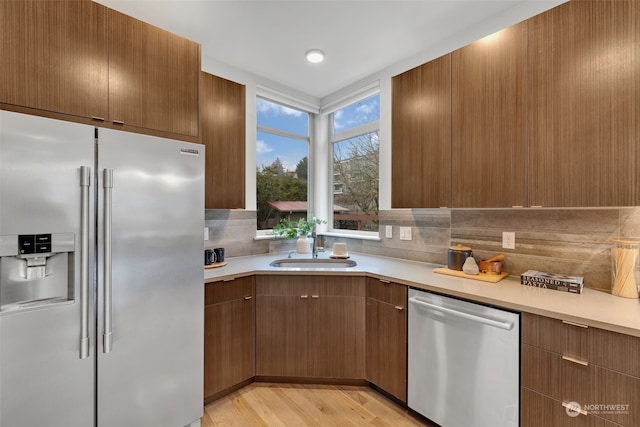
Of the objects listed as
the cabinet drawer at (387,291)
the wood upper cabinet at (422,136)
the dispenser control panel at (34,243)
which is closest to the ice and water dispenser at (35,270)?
the dispenser control panel at (34,243)

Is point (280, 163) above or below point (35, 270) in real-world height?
above

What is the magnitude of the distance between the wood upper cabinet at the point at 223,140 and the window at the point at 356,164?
4.31ft

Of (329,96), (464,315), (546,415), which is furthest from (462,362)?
(329,96)

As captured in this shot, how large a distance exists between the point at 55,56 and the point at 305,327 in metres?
2.19

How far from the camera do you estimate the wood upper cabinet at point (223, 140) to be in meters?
2.33

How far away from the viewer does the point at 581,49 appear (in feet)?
4.91

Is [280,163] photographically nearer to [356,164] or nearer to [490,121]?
[356,164]

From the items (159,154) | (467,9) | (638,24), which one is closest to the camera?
(638,24)

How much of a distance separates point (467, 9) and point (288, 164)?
2176mm

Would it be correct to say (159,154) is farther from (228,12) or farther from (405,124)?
(405,124)

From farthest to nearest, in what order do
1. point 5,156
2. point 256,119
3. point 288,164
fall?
point 288,164, point 256,119, point 5,156

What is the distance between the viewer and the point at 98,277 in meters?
1.40

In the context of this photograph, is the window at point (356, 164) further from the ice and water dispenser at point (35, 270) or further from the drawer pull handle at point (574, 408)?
the ice and water dispenser at point (35, 270)

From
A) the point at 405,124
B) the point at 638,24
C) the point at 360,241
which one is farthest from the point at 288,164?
the point at 638,24
